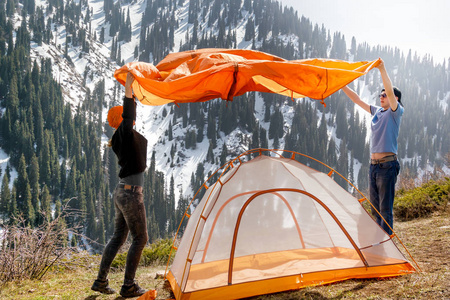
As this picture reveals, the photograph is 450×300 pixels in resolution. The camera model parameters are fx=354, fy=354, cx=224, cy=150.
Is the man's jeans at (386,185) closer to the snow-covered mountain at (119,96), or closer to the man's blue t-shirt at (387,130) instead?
the man's blue t-shirt at (387,130)

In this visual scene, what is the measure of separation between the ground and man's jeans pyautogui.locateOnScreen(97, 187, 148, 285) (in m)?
0.49

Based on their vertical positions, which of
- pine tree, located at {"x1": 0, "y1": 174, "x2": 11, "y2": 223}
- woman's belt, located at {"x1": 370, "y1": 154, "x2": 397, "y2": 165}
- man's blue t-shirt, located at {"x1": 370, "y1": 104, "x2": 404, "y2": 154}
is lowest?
pine tree, located at {"x1": 0, "y1": 174, "x2": 11, "y2": 223}

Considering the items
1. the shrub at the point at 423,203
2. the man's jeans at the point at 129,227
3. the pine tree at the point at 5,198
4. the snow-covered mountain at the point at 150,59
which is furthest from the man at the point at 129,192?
the snow-covered mountain at the point at 150,59

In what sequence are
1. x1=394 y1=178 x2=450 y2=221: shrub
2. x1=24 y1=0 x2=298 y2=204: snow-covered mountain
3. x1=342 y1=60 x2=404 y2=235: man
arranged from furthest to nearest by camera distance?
x1=24 y1=0 x2=298 y2=204: snow-covered mountain
x1=394 y1=178 x2=450 y2=221: shrub
x1=342 y1=60 x2=404 y2=235: man

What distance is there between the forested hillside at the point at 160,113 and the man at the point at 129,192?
56.9m

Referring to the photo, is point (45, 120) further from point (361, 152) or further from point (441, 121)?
point (441, 121)

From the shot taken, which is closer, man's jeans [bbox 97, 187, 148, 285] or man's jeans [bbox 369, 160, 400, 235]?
man's jeans [bbox 97, 187, 148, 285]

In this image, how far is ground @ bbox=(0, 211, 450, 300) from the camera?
358 cm

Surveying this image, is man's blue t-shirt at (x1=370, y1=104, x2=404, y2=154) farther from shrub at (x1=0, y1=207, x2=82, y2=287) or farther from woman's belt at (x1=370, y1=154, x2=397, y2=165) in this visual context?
shrub at (x1=0, y1=207, x2=82, y2=287)

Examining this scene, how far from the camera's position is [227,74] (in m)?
4.48

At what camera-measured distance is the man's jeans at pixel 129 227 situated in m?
3.94

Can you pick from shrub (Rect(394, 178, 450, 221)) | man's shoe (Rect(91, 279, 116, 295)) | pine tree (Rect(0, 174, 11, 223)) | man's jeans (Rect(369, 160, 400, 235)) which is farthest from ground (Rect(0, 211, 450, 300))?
pine tree (Rect(0, 174, 11, 223))

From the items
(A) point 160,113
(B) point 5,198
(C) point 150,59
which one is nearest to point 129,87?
(B) point 5,198

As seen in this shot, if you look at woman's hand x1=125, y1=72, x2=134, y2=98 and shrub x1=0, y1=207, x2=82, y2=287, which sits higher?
woman's hand x1=125, y1=72, x2=134, y2=98
